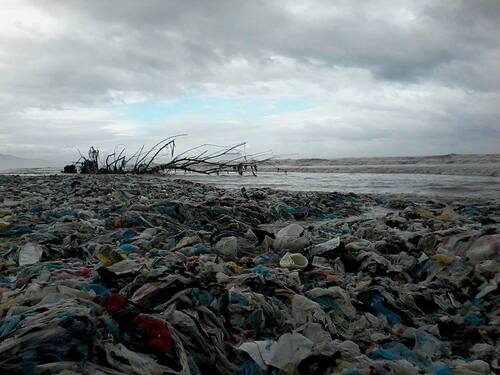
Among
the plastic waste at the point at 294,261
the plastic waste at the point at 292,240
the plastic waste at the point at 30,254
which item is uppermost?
the plastic waste at the point at 30,254

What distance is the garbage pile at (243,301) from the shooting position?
74.8 inches

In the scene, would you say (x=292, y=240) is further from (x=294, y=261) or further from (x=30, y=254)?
(x=30, y=254)

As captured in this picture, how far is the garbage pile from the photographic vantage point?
6.23ft

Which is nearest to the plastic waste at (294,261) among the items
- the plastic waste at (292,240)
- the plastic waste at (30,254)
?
the plastic waste at (292,240)

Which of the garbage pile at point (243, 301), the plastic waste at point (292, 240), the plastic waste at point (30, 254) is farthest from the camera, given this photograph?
the plastic waste at point (292, 240)

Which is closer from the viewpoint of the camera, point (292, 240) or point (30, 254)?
point (30, 254)

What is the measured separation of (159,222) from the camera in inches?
234

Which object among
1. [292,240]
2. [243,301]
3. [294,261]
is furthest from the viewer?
[292,240]

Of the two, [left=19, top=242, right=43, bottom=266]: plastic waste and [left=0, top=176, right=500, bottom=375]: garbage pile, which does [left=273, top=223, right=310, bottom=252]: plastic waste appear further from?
[left=19, top=242, right=43, bottom=266]: plastic waste

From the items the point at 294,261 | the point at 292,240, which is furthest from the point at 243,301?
the point at 292,240

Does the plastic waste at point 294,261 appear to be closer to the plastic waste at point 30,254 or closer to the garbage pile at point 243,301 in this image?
the garbage pile at point 243,301

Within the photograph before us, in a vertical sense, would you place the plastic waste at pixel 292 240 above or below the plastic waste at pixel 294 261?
above

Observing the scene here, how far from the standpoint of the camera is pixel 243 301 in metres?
2.67

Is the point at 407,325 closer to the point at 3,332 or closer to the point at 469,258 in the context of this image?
the point at 469,258
